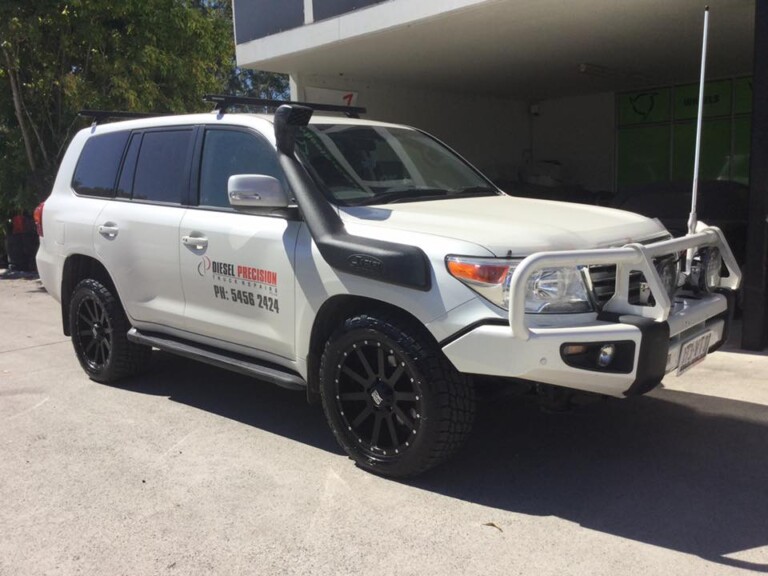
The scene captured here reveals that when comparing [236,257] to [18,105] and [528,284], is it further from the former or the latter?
[18,105]

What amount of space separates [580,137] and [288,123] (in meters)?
12.2

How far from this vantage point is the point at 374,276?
363 cm

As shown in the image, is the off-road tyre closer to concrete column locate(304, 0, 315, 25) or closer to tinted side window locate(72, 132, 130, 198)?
tinted side window locate(72, 132, 130, 198)

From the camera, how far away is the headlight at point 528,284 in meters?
3.32

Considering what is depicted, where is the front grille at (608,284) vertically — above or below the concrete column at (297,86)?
below

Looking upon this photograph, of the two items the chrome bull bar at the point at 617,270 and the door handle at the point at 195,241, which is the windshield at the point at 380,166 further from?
the chrome bull bar at the point at 617,270

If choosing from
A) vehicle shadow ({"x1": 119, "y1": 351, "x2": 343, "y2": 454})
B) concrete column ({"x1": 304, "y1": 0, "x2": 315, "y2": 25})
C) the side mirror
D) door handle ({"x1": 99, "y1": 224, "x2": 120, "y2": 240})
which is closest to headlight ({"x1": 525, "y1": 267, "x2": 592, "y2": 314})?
the side mirror

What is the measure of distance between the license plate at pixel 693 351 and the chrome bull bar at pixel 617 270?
1.14 feet

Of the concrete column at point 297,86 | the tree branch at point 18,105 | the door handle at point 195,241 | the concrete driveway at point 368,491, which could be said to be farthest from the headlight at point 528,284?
the tree branch at point 18,105

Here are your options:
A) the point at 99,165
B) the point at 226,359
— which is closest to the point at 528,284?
the point at 226,359

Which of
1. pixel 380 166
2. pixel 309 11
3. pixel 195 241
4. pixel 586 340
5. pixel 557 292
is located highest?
pixel 309 11

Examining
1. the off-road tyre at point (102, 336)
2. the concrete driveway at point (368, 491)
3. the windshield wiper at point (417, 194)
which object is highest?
the windshield wiper at point (417, 194)

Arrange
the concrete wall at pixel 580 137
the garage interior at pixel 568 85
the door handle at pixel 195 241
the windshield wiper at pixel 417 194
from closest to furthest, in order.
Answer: the windshield wiper at pixel 417 194 < the door handle at pixel 195 241 < the garage interior at pixel 568 85 < the concrete wall at pixel 580 137

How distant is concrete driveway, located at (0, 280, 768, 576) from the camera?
10.4 ft
